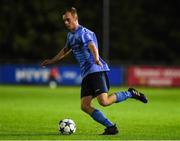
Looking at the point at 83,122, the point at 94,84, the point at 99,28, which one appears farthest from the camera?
the point at 99,28

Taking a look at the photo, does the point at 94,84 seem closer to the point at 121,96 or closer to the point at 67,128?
the point at 121,96

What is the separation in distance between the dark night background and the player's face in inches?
1657

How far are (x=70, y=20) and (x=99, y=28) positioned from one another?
1792 inches

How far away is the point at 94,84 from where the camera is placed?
1408 cm

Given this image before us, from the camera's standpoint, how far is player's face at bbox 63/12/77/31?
45.6 feet

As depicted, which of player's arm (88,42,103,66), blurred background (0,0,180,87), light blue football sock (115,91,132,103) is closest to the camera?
player's arm (88,42,103,66)

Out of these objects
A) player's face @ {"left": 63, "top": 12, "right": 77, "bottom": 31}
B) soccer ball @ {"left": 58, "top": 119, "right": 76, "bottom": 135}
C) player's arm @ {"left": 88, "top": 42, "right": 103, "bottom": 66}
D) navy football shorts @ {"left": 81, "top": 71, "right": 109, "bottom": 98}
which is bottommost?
soccer ball @ {"left": 58, "top": 119, "right": 76, "bottom": 135}

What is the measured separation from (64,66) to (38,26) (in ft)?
47.9

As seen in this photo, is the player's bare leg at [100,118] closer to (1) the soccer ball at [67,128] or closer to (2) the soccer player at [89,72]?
(2) the soccer player at [89,72]

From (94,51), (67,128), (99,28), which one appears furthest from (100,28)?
(94,51)

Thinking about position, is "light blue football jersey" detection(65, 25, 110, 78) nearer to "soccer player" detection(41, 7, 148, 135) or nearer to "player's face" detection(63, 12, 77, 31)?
"soccer player" detection(41, 7, 148, 135)

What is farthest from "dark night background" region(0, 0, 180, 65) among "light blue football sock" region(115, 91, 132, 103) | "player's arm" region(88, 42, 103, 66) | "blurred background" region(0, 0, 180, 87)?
"player's arm" region(88, 42, 103, 66)

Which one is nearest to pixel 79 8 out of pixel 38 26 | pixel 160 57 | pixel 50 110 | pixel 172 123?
pixel 38 26

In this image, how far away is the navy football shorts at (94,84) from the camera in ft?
46.1
